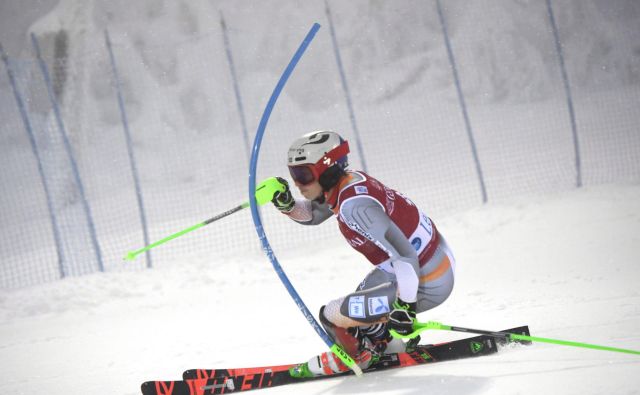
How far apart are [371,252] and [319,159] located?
619mm

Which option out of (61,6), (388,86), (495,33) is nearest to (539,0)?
(495,33)

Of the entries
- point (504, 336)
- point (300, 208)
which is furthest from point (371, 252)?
point (504, 336)

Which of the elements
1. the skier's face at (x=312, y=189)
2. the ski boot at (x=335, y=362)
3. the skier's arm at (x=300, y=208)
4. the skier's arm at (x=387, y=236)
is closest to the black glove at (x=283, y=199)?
the skier's arm at (x=300, y=208)

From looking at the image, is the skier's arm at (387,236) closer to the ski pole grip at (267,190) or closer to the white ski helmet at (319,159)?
the white ski helmet at (319,159)

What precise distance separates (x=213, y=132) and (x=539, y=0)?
373 inches

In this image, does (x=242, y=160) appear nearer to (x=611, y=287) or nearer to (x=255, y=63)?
(x=255, y=63)

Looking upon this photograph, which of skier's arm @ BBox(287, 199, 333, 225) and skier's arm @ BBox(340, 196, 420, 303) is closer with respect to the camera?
skier's arm @ BBox(340, 196, 420, 303)

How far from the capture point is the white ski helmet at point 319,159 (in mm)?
3613

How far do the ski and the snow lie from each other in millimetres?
86

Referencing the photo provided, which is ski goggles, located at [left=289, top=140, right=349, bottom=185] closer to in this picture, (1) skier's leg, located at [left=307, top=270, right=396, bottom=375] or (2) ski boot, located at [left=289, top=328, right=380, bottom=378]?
(1) skier's leg, located at [left=307, top=270, right=396, bottom=375]

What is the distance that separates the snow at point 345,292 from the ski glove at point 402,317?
0.32 meters

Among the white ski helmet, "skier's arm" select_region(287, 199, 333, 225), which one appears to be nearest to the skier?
the white ski helmet

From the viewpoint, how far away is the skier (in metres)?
3.39

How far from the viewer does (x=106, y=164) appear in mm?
15141
